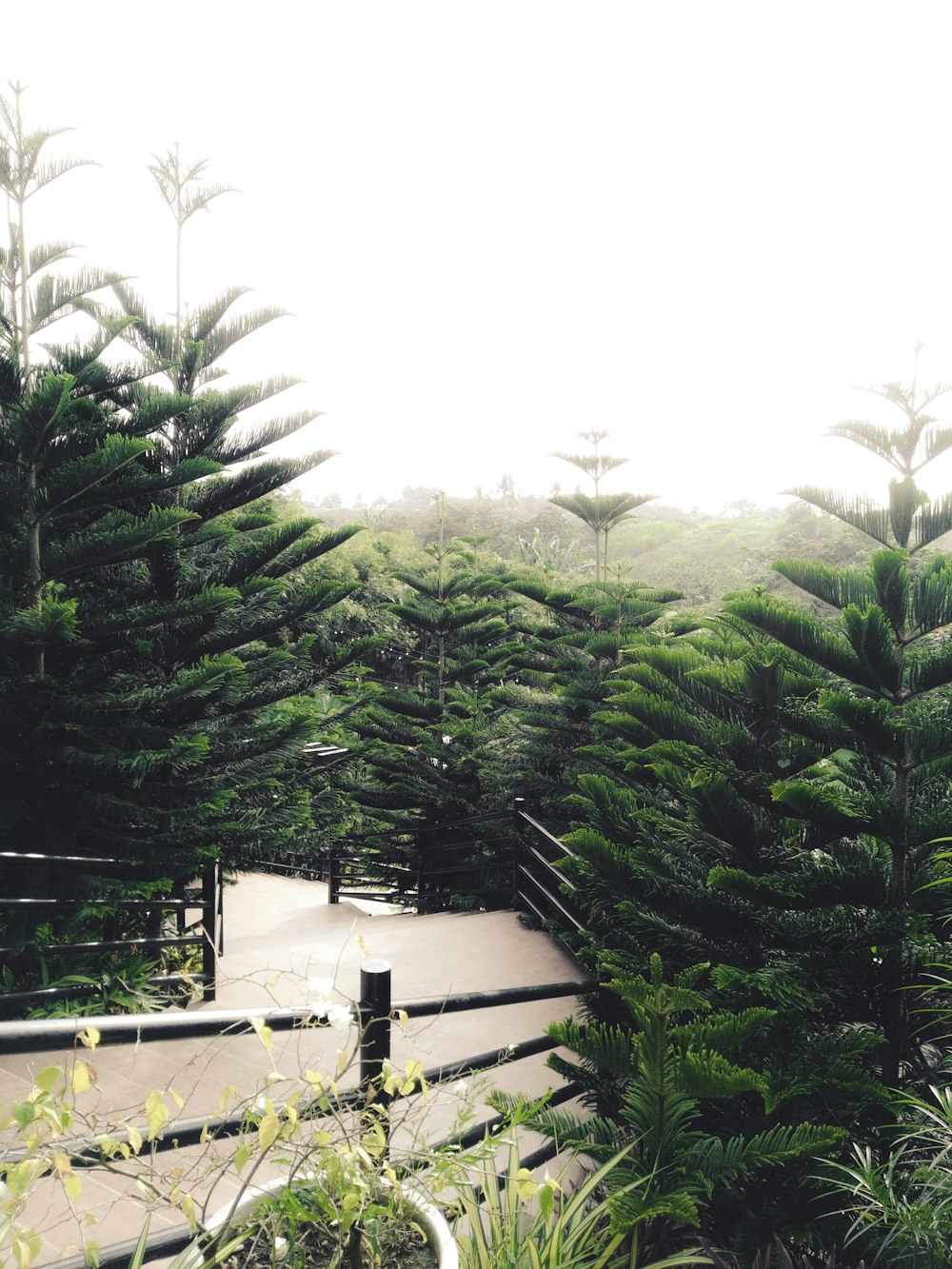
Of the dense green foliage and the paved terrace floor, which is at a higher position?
the dense green foliage

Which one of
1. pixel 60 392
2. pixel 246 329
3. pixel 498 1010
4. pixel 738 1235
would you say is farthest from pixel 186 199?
pixel 738 1235

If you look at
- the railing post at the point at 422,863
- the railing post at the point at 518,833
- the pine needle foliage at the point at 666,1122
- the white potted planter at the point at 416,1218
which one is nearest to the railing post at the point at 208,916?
the railing post at the point at 518,833

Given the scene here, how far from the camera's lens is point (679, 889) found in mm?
2900

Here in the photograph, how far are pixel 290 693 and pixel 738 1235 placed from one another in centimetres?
383

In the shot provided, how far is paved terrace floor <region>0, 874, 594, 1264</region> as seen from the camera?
2.28 metres

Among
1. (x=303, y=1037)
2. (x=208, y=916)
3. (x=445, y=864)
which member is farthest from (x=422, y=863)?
(x=303, y=1037)

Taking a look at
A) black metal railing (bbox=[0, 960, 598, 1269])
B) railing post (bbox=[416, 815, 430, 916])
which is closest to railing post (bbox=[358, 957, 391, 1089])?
black metal railing (bbox=[0, 960, 598, 1269])

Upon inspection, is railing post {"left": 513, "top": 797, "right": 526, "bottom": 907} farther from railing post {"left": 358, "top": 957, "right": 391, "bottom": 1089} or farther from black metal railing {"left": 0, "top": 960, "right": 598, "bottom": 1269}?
railing post {"left": 358, "top": 957, "right": 391, "bottom": 1089}

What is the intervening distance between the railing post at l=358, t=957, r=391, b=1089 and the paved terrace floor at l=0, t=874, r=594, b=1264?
0.28 ft

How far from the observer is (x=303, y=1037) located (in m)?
3.86

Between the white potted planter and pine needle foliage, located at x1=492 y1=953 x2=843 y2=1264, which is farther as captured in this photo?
pine needle foliage, located at x1=492 y1=953 x2=843 y2=1264

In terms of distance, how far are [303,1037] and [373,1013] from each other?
2605mm

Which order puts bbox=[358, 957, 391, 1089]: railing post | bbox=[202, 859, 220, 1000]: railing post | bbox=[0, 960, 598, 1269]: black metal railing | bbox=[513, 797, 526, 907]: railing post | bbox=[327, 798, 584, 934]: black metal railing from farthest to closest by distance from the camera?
bbox=[327, 798, 584, 934]: black metal railing, bbox=[513, 797, 526, 907]: railing post, bbox=[202, 859, 220, 1000]: railing post, bbox=[358, 957, 391, 1089]: railing post, bbox=[0, 960, 598, 1269]: black metal railing

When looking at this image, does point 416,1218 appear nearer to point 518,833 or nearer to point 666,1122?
point 666,1122
